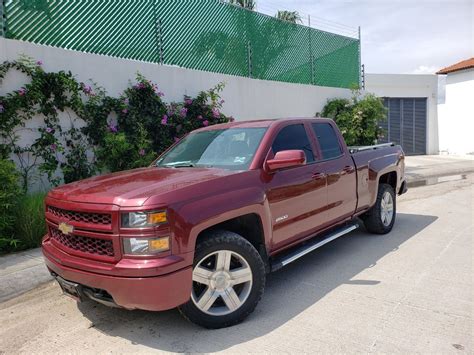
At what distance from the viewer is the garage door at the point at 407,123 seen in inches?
817

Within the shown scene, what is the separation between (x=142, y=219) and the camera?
300 cm

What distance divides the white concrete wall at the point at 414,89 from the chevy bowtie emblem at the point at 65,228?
18.8 m

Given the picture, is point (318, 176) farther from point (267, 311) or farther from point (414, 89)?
point (414, 89)

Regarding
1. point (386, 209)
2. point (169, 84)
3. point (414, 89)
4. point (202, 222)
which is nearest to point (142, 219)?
point (202, 222)


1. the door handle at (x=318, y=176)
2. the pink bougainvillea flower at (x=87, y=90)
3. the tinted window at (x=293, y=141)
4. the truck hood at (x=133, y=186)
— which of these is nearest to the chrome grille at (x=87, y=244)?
the truck hood at (x=133, y=186)

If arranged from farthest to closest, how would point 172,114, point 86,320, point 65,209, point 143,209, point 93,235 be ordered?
point 172,114, point 86,320, point 65,209, point 93,235, point 143,209

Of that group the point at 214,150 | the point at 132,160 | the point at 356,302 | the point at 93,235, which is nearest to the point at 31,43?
the point at 132,160

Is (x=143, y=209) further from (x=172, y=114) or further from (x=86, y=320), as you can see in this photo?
(x=172, y=114)

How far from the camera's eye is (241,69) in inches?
434

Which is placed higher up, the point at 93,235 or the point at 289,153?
the point at 289,153

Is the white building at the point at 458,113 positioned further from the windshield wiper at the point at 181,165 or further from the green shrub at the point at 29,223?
the green shrub at the point at 29,223

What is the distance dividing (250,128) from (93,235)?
2093 millimetres

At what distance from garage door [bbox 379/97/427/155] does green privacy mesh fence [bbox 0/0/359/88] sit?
277 inches

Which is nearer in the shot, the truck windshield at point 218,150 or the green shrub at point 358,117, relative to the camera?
the truck windshield at point 218,150
